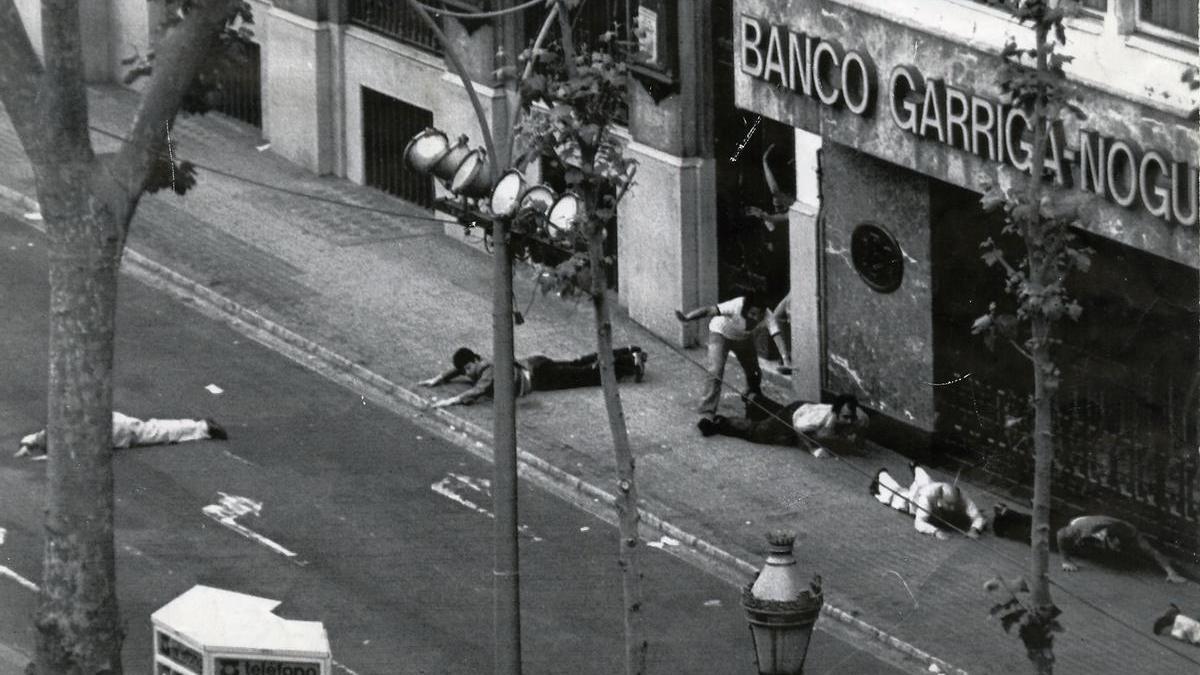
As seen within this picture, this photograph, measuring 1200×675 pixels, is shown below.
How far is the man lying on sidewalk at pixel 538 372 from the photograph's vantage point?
25.4 meters

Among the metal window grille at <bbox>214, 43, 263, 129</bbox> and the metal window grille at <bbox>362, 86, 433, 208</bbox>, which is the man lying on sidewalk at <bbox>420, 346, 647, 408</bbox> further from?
the metal window grille at <bbox>214, 43, 263, 129</bbox>

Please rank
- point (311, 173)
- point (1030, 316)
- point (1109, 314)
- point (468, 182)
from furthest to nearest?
point (311, 173), point (1109, 314), point (468, 182), point (1030, 316)

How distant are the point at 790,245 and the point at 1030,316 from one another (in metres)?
9.65

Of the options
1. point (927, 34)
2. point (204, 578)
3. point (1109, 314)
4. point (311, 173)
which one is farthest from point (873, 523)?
point (311, 173)

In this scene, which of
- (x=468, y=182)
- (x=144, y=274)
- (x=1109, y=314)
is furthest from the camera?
(x=144, y=274)

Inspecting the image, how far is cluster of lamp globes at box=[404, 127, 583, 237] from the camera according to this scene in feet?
55.8

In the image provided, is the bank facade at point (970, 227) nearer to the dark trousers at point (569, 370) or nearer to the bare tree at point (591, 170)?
the dark trousers at point (569, 370)

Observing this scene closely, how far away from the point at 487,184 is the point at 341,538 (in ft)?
16.9

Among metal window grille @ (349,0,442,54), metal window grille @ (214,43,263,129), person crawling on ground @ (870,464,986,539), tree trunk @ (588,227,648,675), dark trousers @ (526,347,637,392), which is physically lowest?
metal window grille @ (214,43,263,129)

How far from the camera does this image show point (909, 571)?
2119 centimetres

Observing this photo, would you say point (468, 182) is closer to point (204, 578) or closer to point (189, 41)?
point (189, 41)

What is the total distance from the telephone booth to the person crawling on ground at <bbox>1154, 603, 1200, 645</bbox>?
7.45m

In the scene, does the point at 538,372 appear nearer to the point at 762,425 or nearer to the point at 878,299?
the point at 762,425

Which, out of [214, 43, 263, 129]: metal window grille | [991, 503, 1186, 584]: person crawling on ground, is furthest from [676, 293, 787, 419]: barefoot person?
[214, 43, 263, 129]: metal window grille
